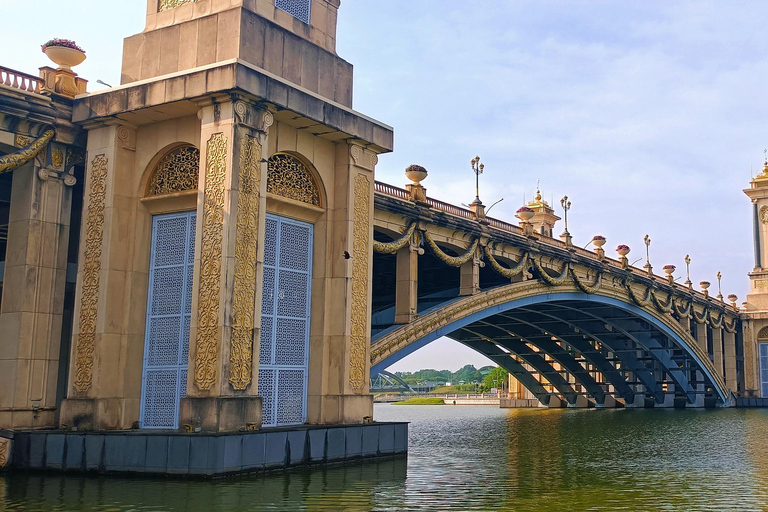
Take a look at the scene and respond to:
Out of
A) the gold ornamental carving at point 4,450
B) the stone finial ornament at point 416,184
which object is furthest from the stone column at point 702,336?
the gold ornamental carving at point 4,450

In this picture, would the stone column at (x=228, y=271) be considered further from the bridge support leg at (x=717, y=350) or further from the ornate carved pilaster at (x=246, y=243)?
the bridge support leg at (x=717, y=350)

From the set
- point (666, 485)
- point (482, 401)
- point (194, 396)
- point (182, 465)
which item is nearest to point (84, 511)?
point (182, 465)

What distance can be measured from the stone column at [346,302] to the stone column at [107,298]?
421 cm

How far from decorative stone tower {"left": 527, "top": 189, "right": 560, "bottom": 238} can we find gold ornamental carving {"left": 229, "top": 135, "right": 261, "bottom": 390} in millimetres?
52024

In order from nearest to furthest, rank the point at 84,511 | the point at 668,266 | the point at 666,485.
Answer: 1. the point at 84,511
2. the point at 666,485
3. the point at 668,266

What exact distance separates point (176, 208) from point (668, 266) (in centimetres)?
4812

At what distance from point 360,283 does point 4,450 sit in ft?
28.1

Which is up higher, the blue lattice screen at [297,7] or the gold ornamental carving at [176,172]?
the blue lattice screen at [297,7]

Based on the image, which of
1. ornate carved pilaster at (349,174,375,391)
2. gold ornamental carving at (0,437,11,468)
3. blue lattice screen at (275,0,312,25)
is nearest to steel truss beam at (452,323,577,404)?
ornate carved pilaster at (349,174,375,391)

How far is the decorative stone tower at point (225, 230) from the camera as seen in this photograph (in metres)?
17.2

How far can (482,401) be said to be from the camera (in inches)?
4397

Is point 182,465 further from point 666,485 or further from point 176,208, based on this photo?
point 666,485

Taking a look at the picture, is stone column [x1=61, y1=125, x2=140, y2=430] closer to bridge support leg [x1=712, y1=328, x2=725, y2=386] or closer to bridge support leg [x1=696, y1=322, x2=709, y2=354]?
bridge support leg [x1=696, y1=322, x2=709, y2=354]

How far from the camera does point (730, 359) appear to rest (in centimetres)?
6938
